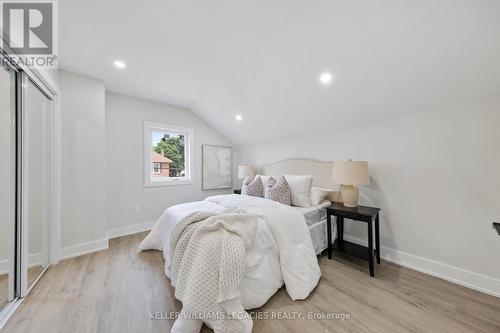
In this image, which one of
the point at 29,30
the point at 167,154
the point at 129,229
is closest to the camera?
the point at 29,30

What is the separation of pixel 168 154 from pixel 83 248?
2038 mm

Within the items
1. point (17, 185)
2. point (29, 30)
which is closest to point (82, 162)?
point (17, 185)

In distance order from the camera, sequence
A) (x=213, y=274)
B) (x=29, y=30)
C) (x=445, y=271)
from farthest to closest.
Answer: (x=445, y=271)
(x=29, y=30)
(x=213, y=274)

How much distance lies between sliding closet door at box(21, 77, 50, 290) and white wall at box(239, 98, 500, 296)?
372 centimetres

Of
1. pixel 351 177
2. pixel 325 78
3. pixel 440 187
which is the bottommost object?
pixel 440 187

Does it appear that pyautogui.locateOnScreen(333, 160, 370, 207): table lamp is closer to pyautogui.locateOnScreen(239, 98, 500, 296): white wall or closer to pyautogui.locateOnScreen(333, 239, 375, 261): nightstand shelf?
pyautogui.locateOnScreen(239, 98, 500, 296): white wall

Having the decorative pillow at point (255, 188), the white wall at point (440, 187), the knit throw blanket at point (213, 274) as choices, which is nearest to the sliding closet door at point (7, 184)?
the knit throw blanket at point (213, 274)

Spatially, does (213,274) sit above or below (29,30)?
below

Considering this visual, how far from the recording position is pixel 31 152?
5.99 feet

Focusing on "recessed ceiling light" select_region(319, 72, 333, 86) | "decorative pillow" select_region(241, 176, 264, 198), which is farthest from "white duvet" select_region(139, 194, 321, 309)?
"recessed ceiling light" select_region(319, 72, 333, 86)

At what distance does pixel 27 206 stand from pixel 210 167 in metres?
2.84

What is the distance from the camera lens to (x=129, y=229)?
3195 millimetres

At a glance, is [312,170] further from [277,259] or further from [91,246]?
[91,246]

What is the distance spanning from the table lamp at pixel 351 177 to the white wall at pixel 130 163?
122 inches
